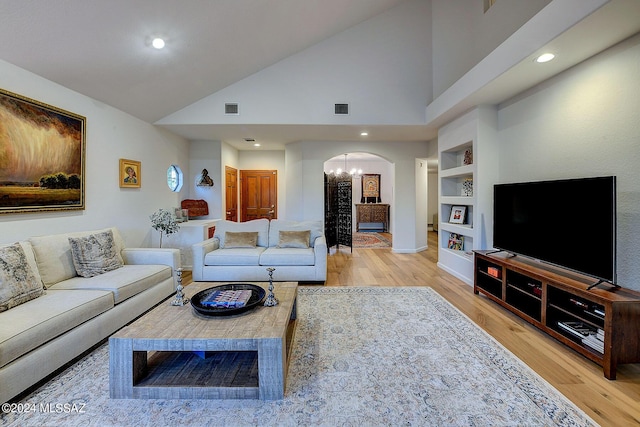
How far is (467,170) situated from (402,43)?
2.52 meters

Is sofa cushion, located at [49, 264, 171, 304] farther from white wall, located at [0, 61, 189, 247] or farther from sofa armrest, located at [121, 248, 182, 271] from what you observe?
white wall, located at [0, 61, 189, 247]

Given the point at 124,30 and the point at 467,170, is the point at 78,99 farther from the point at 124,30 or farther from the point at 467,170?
the point at 467,170

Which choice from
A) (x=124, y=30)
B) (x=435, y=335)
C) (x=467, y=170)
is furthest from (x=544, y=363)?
(x=124, y=30)

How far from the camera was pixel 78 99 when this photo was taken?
10.9 feet

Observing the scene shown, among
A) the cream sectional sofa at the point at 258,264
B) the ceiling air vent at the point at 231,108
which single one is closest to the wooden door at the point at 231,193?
the ceiling air vent at the point at 231,108

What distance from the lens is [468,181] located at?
444 cm

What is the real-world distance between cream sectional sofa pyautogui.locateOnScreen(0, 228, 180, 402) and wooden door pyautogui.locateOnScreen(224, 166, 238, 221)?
11.2 feet

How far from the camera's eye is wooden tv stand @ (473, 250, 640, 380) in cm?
197

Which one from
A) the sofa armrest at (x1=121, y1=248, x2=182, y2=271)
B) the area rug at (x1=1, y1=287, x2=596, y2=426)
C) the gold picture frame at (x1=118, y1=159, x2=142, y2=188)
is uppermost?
the gold picture frame at (x1=118, y1=159, x2=142, y2=188)

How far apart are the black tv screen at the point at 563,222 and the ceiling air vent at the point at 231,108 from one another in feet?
13.4

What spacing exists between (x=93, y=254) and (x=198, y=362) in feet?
5.91

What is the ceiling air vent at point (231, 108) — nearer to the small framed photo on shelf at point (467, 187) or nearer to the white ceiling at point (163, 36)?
the white ceiling at point (163, 36)

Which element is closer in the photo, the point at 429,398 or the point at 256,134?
the point at 429,398

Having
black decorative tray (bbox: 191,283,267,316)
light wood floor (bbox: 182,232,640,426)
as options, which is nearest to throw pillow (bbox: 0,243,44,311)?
black decorative tray (bbox: 191,283,267,316)
